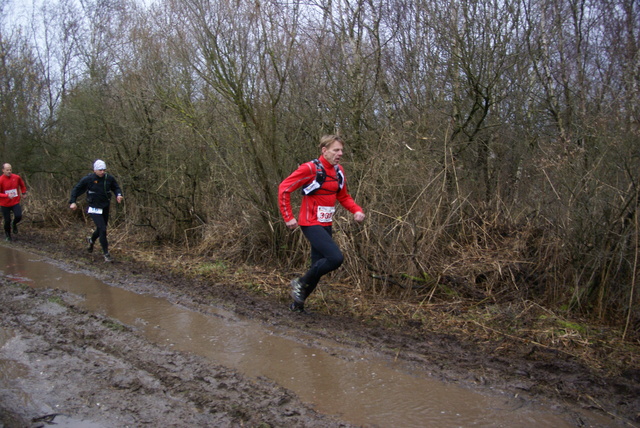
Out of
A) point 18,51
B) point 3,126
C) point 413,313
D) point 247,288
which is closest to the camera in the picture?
point 413,313

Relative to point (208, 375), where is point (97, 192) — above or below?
above

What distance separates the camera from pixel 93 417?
330 centimetres

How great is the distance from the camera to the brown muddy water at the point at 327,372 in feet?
11.3

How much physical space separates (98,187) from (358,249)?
5.38 m

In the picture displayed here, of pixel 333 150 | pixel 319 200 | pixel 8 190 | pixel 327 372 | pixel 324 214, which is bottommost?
pixel 327 372

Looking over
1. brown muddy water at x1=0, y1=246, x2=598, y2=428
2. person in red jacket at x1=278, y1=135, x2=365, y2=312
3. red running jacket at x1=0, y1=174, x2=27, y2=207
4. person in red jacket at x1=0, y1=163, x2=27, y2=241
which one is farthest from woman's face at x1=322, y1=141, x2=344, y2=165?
red running jacket at x1=0, y1=174, x2=27, y2=207

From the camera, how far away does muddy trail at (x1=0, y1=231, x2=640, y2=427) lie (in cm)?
338

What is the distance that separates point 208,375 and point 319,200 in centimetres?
233

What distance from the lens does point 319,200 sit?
5652 millimetres

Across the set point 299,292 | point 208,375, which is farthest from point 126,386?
point 299,292

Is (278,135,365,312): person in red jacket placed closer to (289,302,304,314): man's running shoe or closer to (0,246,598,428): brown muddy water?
(289,302,304,314): man's running shoe

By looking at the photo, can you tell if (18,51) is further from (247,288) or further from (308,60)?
(247,288)

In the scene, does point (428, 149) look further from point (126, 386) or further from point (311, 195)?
point (126, 386)

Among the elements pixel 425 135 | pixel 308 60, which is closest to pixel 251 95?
pixel 308 60
